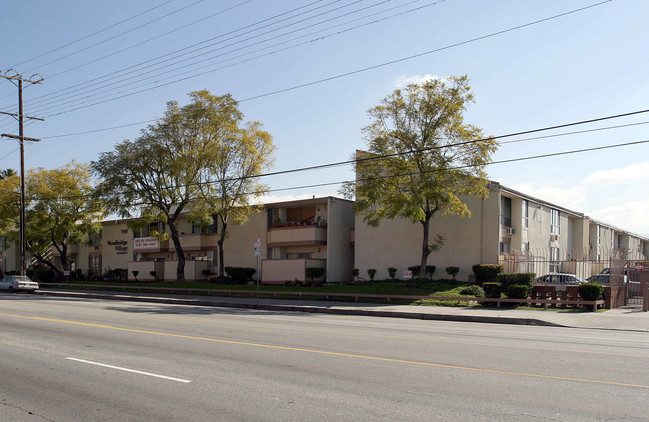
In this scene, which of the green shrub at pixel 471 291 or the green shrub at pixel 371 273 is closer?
the green shrub at pixel 471 291

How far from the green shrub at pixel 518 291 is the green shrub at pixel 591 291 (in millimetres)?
2372

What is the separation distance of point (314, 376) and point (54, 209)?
4980cm

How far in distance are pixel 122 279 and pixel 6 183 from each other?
15.0 metres

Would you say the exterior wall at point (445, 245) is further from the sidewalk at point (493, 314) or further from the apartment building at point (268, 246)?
the sidewalk at point (493, 314)

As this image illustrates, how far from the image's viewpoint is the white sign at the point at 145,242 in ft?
168

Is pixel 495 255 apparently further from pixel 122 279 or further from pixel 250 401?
pixel 122 279

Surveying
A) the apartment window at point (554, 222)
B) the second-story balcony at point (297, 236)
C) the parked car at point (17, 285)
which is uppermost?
the apartment window at point (554, 222)

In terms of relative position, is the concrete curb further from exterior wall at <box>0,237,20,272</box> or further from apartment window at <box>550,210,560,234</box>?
exterior wall at <box>0,237,20,272</box>

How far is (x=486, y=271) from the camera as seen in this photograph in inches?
1315

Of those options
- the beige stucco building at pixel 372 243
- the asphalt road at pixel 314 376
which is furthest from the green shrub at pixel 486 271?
the asphalt road at pixel 314 376

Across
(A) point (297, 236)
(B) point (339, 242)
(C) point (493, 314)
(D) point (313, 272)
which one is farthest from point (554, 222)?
(C) point (493, 314)

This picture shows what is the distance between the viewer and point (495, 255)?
34.3 m

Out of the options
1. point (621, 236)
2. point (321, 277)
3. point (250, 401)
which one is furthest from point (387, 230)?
point (621, 236)

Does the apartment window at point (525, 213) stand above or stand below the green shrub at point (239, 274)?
above
